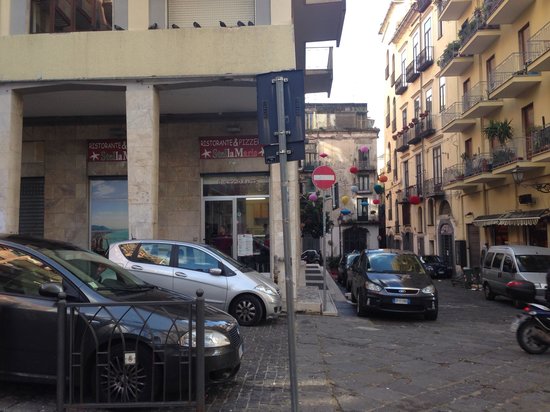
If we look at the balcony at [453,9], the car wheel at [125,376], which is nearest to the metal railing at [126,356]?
the car wheel at [125,376]

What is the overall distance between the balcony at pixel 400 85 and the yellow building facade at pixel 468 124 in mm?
167

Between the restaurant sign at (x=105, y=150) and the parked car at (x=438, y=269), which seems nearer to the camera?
the restaurant sign at (x=105, y=150)

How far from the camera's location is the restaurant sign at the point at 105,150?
14306 millimetres

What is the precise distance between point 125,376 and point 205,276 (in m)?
4.83

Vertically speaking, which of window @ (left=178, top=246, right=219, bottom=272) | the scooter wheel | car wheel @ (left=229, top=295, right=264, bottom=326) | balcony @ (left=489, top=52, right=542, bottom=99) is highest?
balcony @ (left=489, top=52, right=542, bottom=99)

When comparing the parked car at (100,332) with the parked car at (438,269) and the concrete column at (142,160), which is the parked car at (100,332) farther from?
the parked car at (438,269)

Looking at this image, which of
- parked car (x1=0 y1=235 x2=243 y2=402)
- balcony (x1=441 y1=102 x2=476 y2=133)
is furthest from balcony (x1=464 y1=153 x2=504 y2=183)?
parked car (x1=0 y1=235 x2=243 y2=402)

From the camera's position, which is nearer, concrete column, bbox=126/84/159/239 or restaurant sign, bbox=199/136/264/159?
concrete column, bbox=126/84/159/239

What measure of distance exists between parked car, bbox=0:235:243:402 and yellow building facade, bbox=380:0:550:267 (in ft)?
53.8

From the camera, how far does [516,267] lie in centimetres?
1497

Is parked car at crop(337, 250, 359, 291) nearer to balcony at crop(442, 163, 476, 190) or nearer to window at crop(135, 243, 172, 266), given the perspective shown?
balcony at crop(442, 163, 476, 190)

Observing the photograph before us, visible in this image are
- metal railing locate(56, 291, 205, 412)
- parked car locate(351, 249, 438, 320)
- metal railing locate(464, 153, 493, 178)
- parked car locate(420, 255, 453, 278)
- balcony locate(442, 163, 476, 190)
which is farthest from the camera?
parked car locate(420, 255, 453, 278)

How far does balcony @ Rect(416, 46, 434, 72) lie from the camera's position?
32.9m

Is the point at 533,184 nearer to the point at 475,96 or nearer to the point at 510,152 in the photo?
the point at 510,152
